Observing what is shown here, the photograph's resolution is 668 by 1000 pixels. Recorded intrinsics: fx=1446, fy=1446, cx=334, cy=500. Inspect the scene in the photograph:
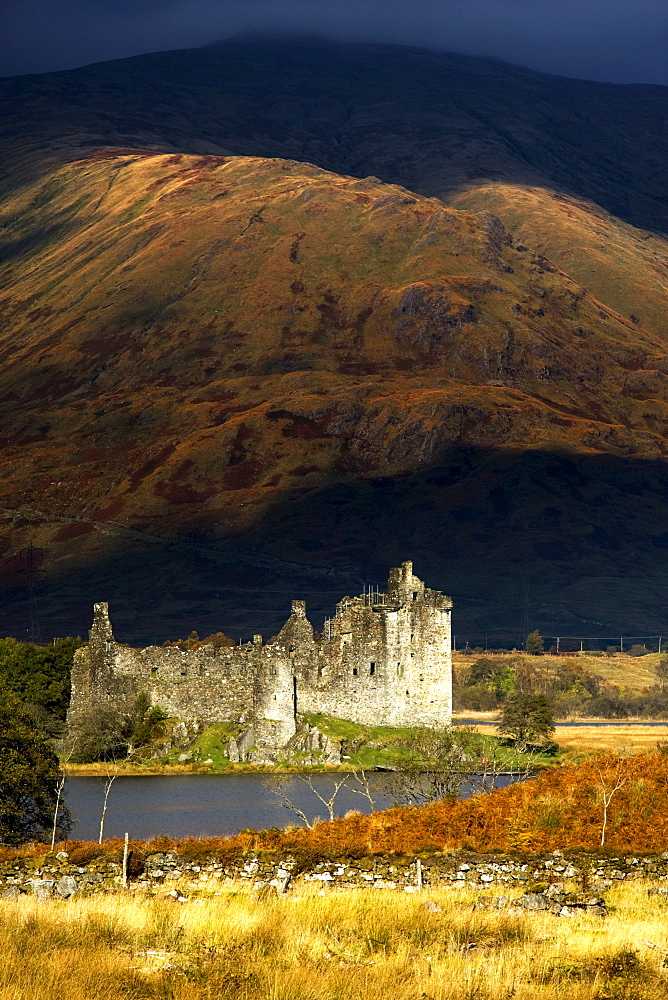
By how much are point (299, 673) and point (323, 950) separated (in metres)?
56.1

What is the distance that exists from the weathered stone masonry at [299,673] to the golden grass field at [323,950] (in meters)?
48.8

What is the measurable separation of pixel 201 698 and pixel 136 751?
4.91 metres

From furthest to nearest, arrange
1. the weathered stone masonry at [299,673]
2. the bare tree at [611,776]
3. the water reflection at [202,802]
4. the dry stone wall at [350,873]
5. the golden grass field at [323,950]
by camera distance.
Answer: the weathered stone masonry at [299,673]
the water reflection at [202,802]
the bare tree at [611,776]
the dry stone wall at [350,873]
the golden grass field at [323,950]

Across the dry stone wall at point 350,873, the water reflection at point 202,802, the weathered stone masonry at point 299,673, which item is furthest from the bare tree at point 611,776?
the weathered stone masonry at point 299,673

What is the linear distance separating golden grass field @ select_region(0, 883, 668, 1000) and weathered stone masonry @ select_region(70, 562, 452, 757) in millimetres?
48816

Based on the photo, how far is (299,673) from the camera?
78.5m

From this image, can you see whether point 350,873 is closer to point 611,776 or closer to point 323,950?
point 323,950

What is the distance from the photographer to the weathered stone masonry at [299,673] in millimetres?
76438

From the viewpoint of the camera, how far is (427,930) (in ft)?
78.1

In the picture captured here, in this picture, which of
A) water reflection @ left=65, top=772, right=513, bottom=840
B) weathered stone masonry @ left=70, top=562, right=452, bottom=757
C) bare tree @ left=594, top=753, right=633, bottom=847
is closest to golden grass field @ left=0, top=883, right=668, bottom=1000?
bare tree @ left=594, top=753, right=633, bottom=847

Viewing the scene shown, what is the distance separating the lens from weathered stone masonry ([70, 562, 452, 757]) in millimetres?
76438

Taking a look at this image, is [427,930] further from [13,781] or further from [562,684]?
[562,684]

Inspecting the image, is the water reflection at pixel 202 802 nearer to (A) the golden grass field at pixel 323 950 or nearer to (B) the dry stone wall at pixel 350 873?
(B) the dry stone wall at pixel 350 873

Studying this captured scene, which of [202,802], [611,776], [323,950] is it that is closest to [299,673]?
[202,802]
